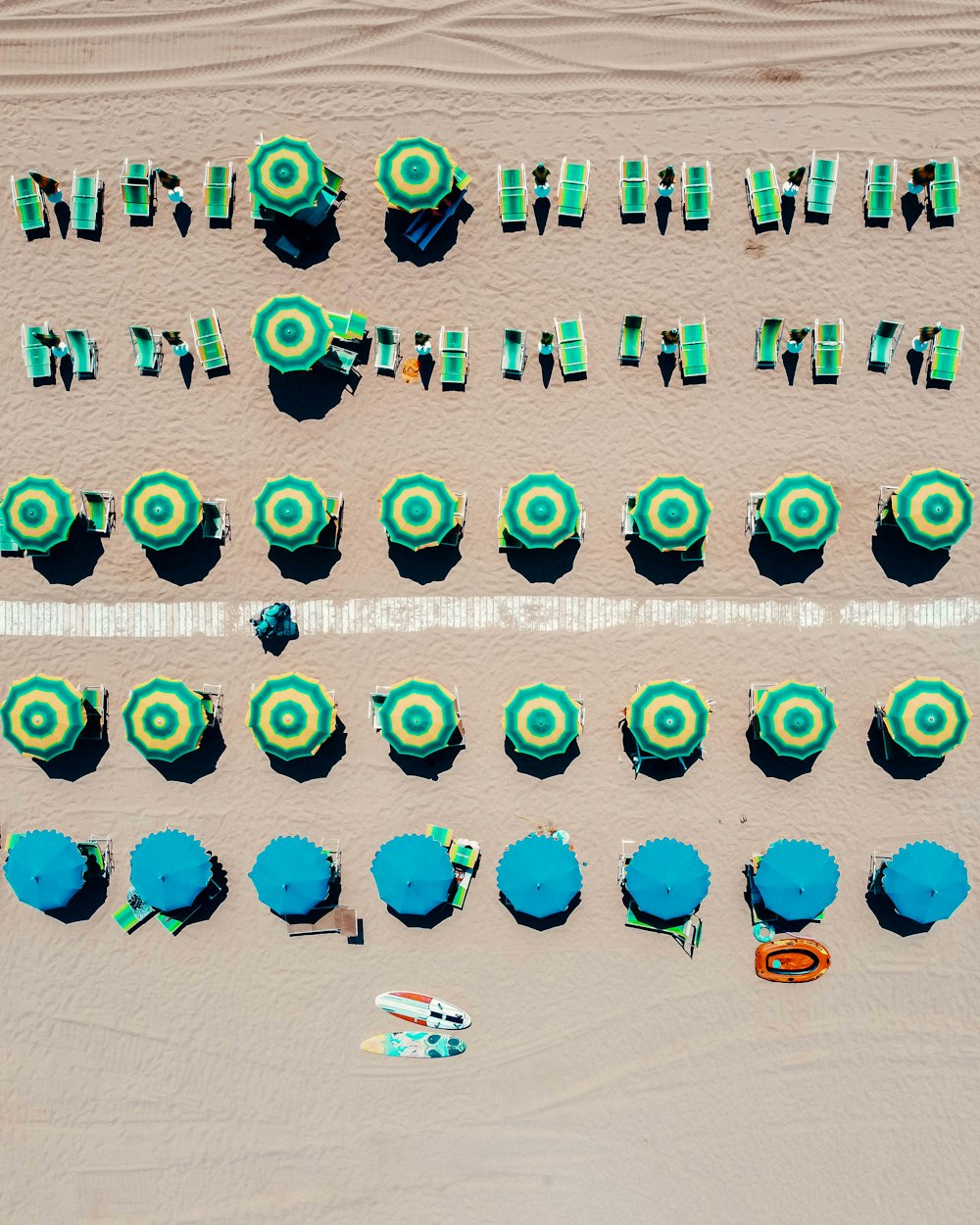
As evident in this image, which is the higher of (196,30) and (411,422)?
(196,30)

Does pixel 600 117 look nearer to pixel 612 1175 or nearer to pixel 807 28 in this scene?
pixel 807 28

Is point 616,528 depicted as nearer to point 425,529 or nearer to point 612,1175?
point 425,529

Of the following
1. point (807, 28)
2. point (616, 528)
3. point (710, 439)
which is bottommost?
point (616, 528)

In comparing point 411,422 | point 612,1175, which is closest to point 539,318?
point 411,422

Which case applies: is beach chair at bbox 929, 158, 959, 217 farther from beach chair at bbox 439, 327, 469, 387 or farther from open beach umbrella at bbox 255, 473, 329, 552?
open beach umbrella at bbox 255, 473, 329, 552

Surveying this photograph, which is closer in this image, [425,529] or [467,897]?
[425,529]

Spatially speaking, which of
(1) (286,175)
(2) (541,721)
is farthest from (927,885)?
(1) (286,175)

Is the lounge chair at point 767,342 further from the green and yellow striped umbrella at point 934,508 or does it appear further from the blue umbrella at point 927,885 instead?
the blue umbrella at point 927,885

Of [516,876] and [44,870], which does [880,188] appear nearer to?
[516,876]
